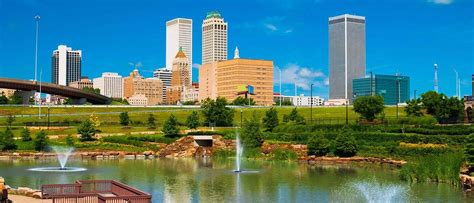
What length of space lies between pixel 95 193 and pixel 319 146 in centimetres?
4005

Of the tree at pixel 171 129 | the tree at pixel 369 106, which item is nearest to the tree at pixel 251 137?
the tree at pixel 171 129

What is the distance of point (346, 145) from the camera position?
213ft

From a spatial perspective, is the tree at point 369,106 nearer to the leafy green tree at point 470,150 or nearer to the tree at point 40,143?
the tree at point 40,143

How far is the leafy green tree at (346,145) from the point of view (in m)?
64.9

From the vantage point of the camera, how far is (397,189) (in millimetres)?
39469

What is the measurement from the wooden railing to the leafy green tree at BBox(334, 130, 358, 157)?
35612 millimetres

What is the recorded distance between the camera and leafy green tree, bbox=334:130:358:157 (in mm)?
64875

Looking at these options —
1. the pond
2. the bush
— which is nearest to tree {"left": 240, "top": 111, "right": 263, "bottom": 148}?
the bush

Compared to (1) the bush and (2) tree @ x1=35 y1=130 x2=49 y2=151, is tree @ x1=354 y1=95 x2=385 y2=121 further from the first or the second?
(2) tree @ x1=35 y1=130 x2=49 y2=151

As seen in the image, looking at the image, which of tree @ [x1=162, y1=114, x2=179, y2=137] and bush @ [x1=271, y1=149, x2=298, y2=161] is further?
tree @ [x1=162, y1=114, x2=179, y2=137]

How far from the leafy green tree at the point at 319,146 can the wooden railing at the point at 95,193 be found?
36.3 metres

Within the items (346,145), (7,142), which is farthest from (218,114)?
(346,145)

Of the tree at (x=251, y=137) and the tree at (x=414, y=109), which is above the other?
the tree at (x=414, y=109)

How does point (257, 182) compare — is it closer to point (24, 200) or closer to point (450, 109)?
point (24, 200)
